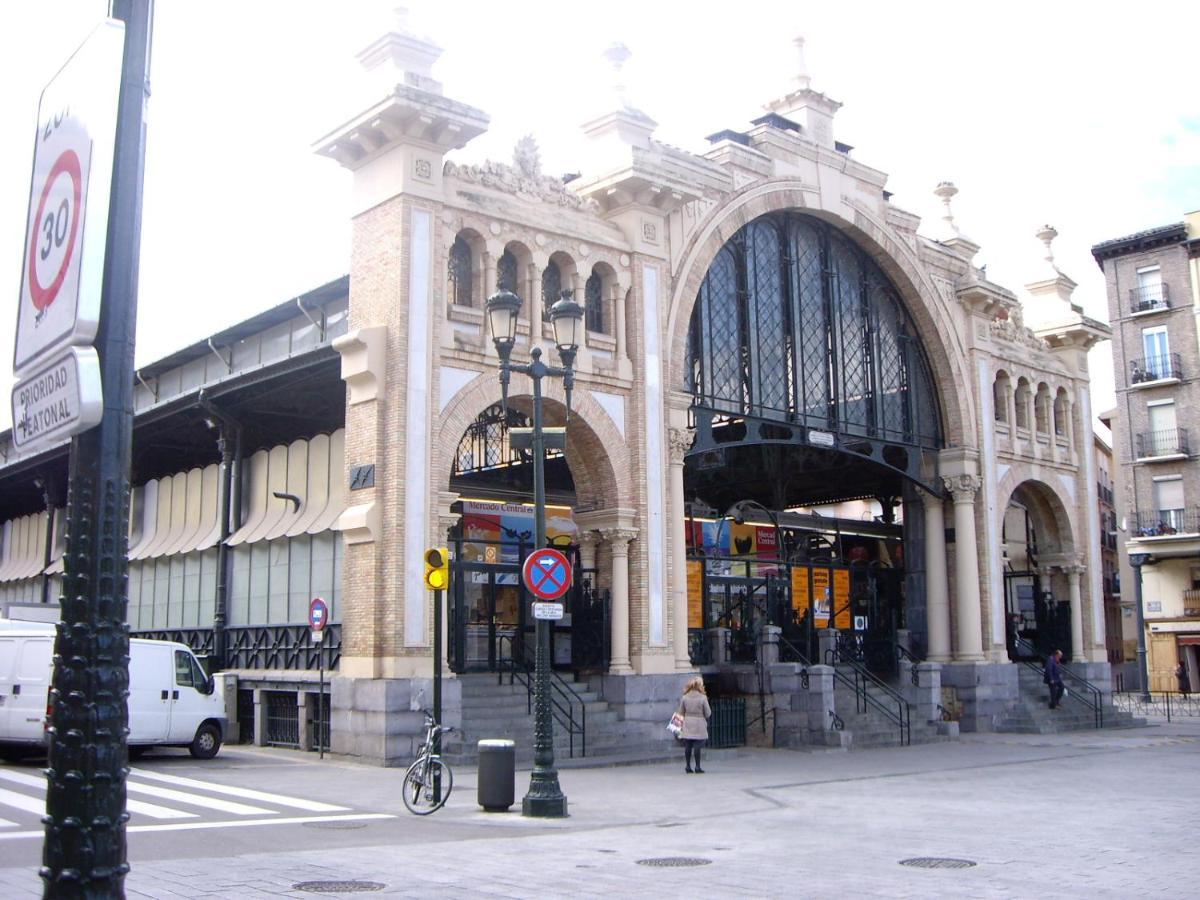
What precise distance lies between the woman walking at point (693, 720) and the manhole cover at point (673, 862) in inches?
327

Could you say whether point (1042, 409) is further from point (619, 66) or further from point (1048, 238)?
point (619, 66)

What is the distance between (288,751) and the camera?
22500mm

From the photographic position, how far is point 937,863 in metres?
10.9

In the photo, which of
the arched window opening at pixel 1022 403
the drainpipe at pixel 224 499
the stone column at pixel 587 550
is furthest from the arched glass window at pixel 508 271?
the arched window opening at pixel 1022 403

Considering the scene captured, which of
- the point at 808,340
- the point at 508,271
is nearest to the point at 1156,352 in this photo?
the point at 808,340

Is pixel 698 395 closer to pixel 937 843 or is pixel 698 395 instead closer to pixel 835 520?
pixel 835 520

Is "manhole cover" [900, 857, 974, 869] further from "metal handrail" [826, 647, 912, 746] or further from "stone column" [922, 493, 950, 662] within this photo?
"stone column" [922, 493, 950, 662]

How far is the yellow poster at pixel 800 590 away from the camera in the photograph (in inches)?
1241

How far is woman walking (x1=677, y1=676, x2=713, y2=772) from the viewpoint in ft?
64.2

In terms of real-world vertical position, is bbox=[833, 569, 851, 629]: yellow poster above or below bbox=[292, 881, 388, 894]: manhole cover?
above

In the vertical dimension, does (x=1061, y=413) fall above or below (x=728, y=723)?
above

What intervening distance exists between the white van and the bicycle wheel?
21.1 feet

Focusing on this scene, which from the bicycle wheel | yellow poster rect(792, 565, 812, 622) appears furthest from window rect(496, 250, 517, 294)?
yellow poster rect(792, 565, 812, 622)

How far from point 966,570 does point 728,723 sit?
373 inches
